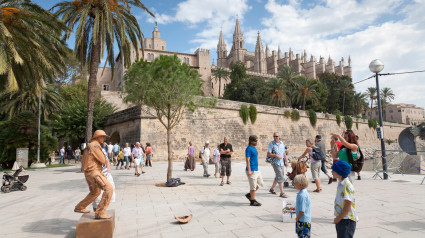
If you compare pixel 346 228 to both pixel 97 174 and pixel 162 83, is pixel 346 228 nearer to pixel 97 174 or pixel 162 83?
pixel 97 174

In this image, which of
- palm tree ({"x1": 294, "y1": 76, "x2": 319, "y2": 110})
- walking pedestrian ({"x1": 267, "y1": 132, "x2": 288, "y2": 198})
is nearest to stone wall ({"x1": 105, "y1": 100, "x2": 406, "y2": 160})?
palm tree ({"x1": 294, "y1": 76, "x2": 319, "y2": 110})

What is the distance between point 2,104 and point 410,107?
104 meters

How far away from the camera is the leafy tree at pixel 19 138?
15.6 metres

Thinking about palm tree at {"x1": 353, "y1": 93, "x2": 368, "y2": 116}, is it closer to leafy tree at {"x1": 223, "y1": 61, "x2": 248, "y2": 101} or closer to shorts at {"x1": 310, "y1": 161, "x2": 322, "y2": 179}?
leafy tree at {"x1": 223, "y1": 61, "x2": 248, "y2": 101}

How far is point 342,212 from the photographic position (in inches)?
99.5

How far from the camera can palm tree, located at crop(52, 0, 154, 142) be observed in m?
12.0

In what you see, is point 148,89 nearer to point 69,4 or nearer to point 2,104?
point 69,4

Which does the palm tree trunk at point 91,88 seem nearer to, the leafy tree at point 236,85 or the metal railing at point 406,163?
the metal railing at point 406,163

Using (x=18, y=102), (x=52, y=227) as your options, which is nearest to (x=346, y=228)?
(x=52, y=227)

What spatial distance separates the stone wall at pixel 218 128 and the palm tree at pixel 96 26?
5.85m

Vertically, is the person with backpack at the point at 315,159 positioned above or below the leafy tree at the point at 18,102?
below

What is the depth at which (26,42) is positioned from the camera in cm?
985

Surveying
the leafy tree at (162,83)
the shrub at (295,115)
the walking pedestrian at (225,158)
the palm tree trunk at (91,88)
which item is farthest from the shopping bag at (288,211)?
the shrub at (295,115)

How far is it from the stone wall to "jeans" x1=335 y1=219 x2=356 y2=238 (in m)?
12.1
